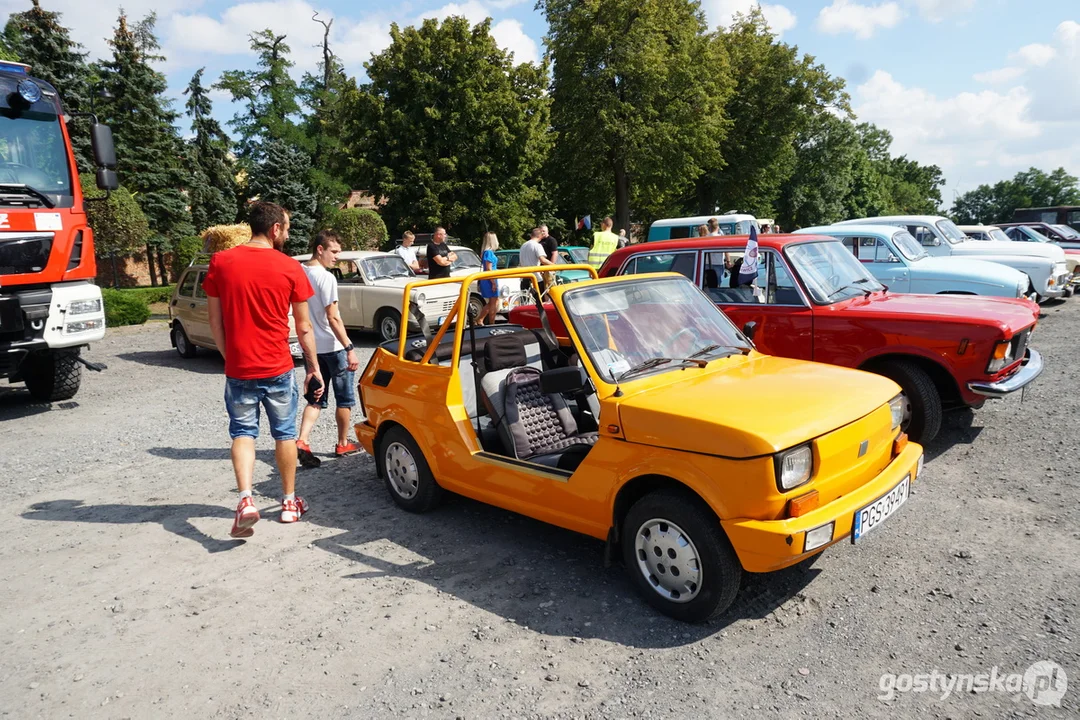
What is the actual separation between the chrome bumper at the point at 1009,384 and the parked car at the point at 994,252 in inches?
300

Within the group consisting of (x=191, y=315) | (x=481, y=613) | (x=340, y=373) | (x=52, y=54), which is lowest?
(x=481, y=613)

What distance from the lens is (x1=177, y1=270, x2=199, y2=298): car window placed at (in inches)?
494

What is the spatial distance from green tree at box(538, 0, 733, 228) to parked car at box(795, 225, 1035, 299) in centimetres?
1962

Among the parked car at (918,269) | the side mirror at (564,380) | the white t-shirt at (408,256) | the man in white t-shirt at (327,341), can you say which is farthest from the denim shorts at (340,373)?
the white t-shirt at (408,256)

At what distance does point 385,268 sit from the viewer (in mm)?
13875

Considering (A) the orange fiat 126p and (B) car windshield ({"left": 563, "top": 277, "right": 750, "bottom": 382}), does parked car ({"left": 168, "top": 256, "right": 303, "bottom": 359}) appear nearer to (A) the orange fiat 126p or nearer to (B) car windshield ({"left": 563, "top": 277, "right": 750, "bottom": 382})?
(A) the orange fiat 126p

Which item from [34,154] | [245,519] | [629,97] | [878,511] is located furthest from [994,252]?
[629,97]

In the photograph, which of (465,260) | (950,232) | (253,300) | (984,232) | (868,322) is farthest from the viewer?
(984,232)

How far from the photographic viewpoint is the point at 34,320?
25.8ft

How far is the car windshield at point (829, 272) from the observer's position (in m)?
6.75

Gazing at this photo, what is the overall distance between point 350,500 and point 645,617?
111 inches

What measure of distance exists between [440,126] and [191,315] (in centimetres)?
1739

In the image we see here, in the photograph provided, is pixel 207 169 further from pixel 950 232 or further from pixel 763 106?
pixel 950 232

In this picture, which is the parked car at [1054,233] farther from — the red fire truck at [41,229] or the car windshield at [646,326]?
the red fire truck at [41,229]
